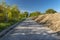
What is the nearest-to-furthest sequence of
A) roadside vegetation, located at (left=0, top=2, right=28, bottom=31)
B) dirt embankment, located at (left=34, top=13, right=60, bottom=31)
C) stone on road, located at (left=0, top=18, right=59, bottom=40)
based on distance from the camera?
stone on road, located at (left=0, top=18, right=59, bottom=40) < dirt embankment, located at (left=34, top=13, right=60, bottom=31) < roadside vegetation, located at (left=0, top=2, right=28, bottom=31)

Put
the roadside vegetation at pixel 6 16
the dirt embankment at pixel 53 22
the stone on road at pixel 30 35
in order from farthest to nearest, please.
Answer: the roadside vegetation at pixel 6 16 < the dirt embankment at pixel 53 22 < the stone on road at pixel 30 35

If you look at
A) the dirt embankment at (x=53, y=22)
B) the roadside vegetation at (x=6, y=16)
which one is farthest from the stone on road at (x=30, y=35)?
the roadside vegetation at (x=6, y=16)

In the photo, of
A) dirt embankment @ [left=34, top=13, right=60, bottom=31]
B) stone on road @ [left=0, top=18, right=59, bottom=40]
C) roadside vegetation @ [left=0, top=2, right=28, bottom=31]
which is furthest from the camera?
roadside vegetation @ [left=0, top=2, right=28, bottom=31]

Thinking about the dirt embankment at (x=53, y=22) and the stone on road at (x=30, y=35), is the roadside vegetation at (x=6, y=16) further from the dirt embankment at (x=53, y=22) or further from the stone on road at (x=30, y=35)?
the dirt embankment at (x=53, y=22)

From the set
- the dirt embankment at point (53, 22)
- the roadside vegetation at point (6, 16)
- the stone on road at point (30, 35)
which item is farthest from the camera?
the roadside vegetation at point (6, 16)

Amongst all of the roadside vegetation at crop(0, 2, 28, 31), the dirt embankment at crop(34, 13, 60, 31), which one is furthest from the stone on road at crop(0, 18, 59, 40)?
the roadside vegetation at crop(0, 2, 28, 31)

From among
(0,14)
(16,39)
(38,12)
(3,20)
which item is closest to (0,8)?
(0,14)

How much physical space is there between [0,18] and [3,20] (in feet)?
11.5

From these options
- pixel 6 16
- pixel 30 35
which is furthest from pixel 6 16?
pixel 30 35

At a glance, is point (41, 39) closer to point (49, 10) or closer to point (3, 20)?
point (3, 20)

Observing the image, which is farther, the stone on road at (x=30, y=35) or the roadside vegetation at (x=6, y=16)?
the roadside vegetation at (x=6, y=16)

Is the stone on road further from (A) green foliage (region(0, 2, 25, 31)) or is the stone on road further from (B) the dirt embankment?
(A) green foliage (region(0, 2, 25, 31))

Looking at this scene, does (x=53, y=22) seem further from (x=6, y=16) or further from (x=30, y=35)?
(x=30, y=35)

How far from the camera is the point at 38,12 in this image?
126250mm
